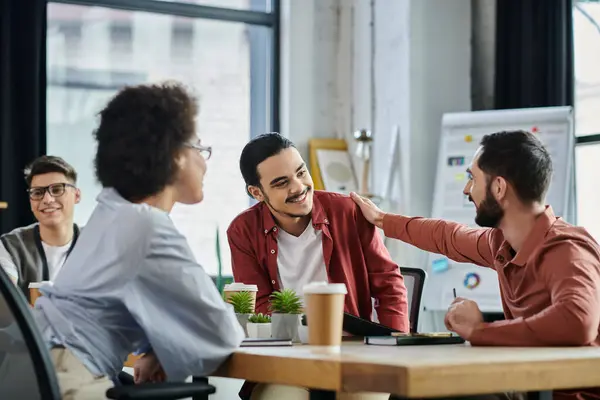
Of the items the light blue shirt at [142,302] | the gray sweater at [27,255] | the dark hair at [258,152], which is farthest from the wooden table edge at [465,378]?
the gray sweater at [27,255]

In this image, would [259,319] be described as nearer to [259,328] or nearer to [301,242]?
[259,328]

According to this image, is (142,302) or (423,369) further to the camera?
(142,302)

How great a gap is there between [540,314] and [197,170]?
0.78 meters

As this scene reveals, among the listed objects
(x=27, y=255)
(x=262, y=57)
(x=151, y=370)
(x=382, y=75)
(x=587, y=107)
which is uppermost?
(x=262, y=57)

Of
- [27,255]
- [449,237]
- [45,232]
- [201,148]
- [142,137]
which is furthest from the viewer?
[45,232]

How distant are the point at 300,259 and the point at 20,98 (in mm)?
3059

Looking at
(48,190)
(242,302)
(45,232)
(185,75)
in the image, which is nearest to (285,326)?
(242,302)

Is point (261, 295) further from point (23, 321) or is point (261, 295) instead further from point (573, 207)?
point (573, 207)

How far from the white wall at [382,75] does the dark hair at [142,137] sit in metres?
3.72

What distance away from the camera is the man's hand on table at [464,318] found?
199cm

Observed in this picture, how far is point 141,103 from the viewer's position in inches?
75.5

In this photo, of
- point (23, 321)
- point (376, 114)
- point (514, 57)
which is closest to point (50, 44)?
point (376, 114)

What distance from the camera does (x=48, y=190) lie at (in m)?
3.87

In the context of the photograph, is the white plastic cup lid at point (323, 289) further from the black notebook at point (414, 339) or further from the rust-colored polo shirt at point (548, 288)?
the rust-colored polo shirt at point (548, 288)
